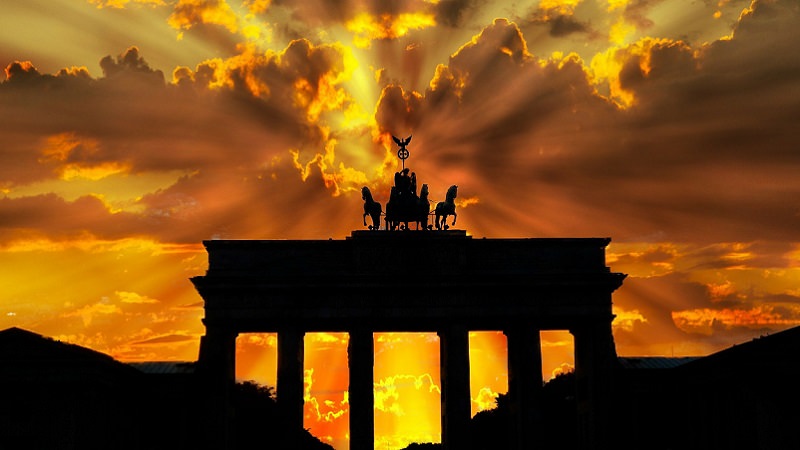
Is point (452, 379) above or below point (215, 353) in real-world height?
below

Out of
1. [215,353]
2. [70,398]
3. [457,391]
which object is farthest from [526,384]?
[70,398]

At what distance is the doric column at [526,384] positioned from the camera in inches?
3639

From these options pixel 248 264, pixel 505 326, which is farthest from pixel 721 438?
pixel 248 264

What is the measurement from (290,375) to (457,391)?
1097 centimetres

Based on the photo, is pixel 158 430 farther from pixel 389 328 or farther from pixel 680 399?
pixel 680 399

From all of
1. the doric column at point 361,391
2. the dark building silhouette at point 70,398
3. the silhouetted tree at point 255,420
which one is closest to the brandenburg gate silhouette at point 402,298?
the doric column at point 361,391

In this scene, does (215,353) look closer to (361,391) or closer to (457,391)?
(361,391)

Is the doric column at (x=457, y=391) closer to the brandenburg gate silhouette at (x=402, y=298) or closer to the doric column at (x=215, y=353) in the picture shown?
the brandenburg gate silhouette at (x=402, y=298)

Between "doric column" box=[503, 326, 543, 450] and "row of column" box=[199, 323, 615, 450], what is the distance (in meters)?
0.07

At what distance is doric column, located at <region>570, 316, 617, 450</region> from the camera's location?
9131 cm

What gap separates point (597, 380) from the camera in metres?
91.9

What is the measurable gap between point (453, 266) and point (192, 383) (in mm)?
18391

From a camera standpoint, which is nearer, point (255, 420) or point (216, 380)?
point (216, 380)

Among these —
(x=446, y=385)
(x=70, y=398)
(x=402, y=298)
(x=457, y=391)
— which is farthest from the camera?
(x=446, y=385)
